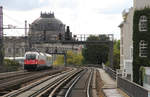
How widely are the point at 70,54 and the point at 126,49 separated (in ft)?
294

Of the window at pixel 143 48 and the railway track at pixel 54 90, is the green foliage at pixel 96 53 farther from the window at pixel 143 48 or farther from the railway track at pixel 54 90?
the railway track at pixel 54 90

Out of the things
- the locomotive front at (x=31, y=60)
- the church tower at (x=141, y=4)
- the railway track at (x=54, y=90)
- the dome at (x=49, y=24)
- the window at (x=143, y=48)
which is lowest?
the railway track at (x=54, y=90)

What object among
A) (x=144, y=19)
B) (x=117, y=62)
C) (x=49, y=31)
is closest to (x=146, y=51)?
(x=144, y=19)

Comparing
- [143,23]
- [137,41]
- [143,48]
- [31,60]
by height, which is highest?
[143,23]

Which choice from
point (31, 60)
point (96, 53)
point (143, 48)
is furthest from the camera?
point (96, 53)

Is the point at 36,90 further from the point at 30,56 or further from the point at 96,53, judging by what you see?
the point at 96,53

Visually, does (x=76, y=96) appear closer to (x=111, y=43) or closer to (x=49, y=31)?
(x=111, y=43)

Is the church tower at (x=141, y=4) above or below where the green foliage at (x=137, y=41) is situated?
above

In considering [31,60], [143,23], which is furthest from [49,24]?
[143,23]

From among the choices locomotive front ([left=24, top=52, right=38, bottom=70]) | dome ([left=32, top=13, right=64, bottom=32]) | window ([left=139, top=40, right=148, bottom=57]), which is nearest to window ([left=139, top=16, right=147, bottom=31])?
window ([left=139, top=40, right=148, bottom=57])

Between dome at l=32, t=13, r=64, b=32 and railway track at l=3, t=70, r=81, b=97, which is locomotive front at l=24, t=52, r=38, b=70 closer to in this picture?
railway track at l=3, t=70, r=81, b=97

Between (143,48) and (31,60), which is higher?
(143,48)

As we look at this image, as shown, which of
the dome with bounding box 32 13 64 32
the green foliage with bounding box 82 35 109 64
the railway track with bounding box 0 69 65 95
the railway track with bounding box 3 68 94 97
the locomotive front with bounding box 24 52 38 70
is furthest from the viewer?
the dome with bounding box 32 13 64 32

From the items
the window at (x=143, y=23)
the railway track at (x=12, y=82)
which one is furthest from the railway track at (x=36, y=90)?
the window at (x=143, y=23)
